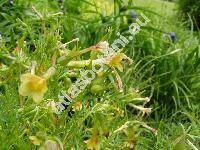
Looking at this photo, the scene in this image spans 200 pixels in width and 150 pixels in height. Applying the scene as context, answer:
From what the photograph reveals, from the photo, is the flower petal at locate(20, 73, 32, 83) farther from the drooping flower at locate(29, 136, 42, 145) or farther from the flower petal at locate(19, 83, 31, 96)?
the drooping flower at locate(29, 136, 42, 145)

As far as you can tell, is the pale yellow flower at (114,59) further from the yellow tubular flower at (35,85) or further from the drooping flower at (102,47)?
the yellow tubular flower at (35,85)

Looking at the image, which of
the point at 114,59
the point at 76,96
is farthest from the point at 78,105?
the point at 114,59

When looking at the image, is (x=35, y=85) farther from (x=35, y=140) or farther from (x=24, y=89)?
(x=35, y=140)

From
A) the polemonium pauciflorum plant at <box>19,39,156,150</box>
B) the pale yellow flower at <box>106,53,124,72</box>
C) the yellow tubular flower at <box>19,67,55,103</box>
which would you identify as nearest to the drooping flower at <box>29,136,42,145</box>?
the polemonium pauciflorum plant at <box>19,39,156,150</box>

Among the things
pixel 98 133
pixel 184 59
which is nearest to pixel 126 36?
pixel 184 59

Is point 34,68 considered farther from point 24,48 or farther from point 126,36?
point 126,36

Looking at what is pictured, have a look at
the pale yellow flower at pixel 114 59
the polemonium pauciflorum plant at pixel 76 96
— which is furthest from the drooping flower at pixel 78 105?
the pale yellow flower at pixel 114 59
